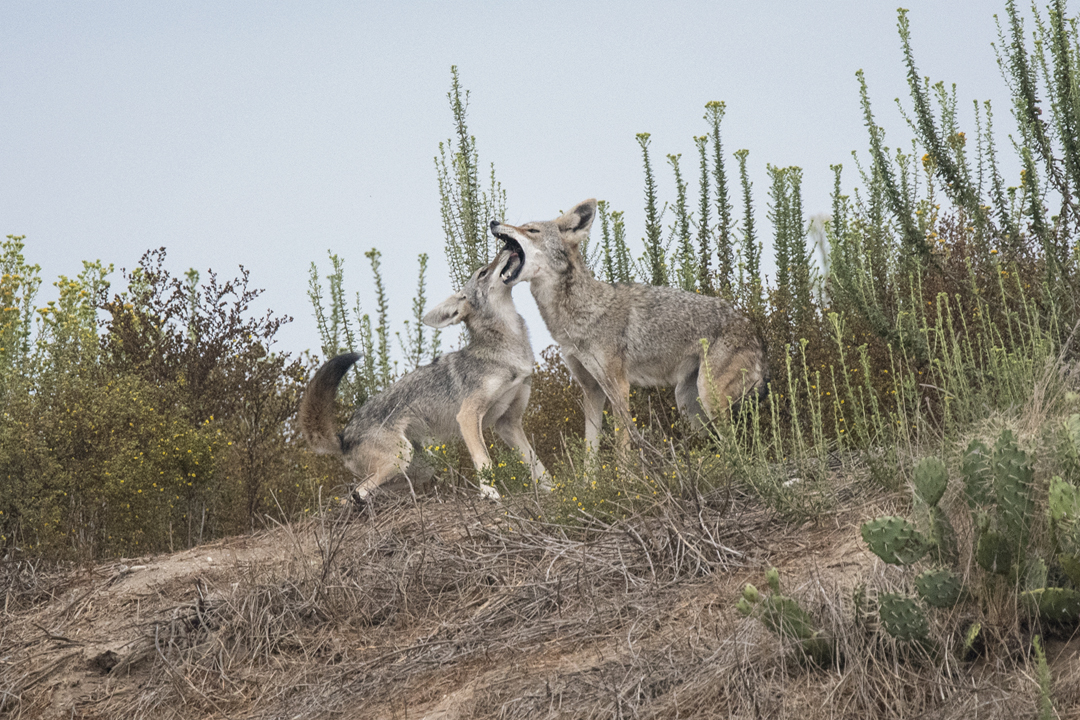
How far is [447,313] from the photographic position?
9.55 metres

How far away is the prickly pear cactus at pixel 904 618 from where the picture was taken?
4.42 m

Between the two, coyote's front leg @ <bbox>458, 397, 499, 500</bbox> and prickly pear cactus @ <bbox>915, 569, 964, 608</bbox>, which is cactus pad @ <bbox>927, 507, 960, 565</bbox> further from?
coyote's front leg @ <bbox>458, 397, 499, 500</bbox>

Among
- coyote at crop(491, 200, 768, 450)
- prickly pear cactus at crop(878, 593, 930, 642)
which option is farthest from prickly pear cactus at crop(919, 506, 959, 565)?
coyote at crop(491, 200, 768, 450)

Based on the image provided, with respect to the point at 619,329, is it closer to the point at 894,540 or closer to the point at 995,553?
the point at 894,540

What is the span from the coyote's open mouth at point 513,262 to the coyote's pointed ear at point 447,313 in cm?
41

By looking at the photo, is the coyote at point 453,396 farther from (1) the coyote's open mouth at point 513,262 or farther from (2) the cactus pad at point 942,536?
(2) the cactus pad at point 942,536

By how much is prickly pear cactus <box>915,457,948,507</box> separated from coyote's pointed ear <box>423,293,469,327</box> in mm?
5474

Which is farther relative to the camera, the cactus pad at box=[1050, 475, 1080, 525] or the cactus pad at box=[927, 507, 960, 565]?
the cactus pad at box=[927, 507, 960, 565]

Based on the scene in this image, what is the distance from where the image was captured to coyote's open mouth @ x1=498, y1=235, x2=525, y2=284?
954 cm

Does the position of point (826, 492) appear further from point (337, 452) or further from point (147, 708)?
point (337, 452)

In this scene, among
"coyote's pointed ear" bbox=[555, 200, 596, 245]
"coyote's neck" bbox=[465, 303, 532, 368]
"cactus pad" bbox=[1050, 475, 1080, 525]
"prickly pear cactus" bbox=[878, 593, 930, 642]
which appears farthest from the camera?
"coyote's pointed ear" bbox=[555, 200, 596, 245]

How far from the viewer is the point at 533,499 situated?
743 cm

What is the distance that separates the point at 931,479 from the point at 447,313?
5.59 meters

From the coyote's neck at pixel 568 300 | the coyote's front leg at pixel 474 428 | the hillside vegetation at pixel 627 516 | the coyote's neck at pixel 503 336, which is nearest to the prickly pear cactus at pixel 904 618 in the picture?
the hillside vegetation at pixel 627 516
